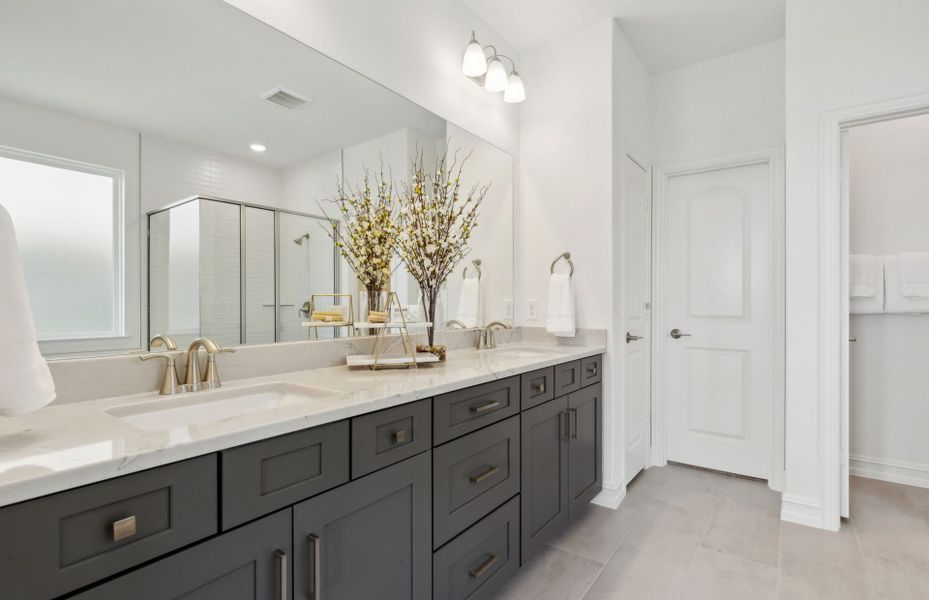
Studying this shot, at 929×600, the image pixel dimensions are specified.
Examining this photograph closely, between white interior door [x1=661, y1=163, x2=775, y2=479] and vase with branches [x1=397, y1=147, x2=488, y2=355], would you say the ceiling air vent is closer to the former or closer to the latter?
vase with branches [x1=397, y1=147, x2=488, y2=355]

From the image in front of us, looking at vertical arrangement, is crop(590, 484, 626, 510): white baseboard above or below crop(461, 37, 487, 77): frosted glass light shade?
below

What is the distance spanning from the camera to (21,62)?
3.47 ft

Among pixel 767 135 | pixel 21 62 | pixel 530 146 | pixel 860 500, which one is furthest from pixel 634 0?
pixel 860 500

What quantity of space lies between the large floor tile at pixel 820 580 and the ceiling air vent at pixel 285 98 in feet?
8.47

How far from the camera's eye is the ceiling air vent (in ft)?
5.13

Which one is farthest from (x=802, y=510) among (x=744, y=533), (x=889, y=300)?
(x=889, y=300)

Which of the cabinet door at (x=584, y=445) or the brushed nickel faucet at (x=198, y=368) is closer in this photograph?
the brushed nickel faucet at (x=198, y=368)

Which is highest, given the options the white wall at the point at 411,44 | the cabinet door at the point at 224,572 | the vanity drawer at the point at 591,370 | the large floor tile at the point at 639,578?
the white wall at the point at 411,44

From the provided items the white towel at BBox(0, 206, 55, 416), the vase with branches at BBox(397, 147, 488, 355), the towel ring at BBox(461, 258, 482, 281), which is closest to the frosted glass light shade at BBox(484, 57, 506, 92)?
the vase with branches at BBox(397, 147, 488, 355)

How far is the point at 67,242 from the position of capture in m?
1.12

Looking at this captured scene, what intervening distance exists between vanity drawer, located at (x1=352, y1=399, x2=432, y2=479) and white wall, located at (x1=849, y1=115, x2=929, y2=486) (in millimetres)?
3044

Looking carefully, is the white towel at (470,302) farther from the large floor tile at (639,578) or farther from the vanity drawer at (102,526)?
the vanity drawer at (102,526)

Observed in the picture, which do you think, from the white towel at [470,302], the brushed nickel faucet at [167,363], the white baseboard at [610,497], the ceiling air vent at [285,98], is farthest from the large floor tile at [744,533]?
the ceiling air vent at [285,98]

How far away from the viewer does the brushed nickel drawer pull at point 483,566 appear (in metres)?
1.51
